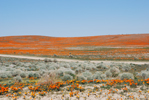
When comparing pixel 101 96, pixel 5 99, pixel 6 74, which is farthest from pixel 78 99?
pixel 6 74

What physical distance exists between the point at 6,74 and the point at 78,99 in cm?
815

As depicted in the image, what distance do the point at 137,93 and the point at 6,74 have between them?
10.2 meters

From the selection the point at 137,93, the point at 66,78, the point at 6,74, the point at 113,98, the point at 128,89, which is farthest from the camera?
the point at 6,74

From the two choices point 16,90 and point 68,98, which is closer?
point 68,98

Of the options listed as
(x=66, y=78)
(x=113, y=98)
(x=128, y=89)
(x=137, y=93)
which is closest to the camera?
(x=113, y=98)

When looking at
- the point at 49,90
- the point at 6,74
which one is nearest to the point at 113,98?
the point at 49,90

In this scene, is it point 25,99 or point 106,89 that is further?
A: point 106,89

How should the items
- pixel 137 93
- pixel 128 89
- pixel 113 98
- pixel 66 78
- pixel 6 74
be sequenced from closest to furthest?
pixel 113 98
pixel 137 93
pixel 128 89
pixel 66 78
pixel 6 74

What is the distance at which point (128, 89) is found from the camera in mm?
6906

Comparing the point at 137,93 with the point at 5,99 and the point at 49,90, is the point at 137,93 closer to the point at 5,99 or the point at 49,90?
the point at 49,90

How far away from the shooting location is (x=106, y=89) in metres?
7.13

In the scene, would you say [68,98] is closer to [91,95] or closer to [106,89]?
[91,95]

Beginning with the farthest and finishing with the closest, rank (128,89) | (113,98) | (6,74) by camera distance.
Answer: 1. (6,74)
2. (128,89)
3. (113,98)

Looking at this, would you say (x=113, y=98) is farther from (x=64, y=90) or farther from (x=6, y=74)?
(x=6, y=74)
